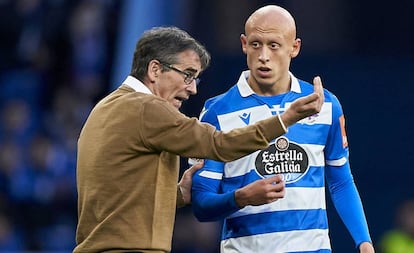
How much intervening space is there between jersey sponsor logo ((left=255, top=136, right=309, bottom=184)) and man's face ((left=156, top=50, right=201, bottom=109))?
0.53 m

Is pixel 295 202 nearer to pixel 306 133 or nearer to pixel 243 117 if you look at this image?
pixel 306 133

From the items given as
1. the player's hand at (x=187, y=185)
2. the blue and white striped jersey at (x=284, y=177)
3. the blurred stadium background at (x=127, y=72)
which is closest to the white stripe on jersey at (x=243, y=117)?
the blue and white striped jersey at (x=284, y=177)

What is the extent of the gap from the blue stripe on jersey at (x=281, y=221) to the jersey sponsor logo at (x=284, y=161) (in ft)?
0.58

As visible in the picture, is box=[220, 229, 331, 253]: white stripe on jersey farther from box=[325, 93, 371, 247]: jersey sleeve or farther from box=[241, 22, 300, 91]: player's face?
box=[241, 22, 300, 91]: player's face

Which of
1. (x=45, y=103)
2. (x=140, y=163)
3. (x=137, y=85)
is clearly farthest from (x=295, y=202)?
(x=45, y=103)

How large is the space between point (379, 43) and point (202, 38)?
6.12 ft

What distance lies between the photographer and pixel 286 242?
640 cm

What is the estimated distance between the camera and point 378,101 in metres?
12.7

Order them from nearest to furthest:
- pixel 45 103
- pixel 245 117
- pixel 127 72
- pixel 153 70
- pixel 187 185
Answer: pixel 153 70 < pixel 245 117 < pixel 187 185 < pixel 127 72 < pixel 45 103

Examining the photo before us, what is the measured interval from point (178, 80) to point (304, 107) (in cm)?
74

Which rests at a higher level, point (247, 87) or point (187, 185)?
point (247, 87)

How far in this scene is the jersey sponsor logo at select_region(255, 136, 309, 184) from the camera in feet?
21.1

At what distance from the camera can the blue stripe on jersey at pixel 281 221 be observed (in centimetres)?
641

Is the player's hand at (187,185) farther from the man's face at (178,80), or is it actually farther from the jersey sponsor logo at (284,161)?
the man's face at (178,80)
